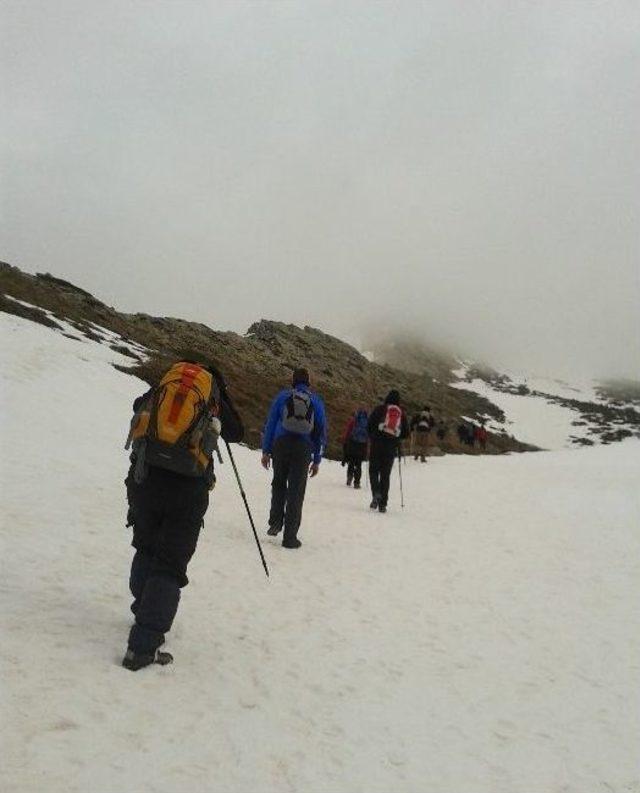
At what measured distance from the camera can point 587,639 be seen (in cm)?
645

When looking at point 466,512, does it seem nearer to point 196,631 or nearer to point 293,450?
point 293,450

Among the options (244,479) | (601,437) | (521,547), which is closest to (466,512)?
(521,547)

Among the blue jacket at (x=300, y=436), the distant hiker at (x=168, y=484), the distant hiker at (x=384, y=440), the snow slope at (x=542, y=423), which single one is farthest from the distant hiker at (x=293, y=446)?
the snow slope at (x=542, y=423)

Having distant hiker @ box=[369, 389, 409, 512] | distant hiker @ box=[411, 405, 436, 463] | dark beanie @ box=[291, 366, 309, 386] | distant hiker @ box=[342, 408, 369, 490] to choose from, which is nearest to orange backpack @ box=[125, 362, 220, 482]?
dark beanie @ box=[291, 366, 309, 386]

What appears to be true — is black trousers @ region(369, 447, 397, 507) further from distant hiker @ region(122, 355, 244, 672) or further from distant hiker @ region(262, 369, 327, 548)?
distant hiker @ region(122, 355, 244, 672)

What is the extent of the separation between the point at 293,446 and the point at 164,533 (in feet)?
15.2

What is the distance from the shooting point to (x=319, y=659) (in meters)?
5.27

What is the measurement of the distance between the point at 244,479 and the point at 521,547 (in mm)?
7561

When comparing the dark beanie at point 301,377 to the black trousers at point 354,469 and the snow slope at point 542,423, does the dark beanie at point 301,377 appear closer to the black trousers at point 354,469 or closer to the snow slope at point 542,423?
the black trousers at point 354,469

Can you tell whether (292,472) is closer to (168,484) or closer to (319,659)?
(319,659)

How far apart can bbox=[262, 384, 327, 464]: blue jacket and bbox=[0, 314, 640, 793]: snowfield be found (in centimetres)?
161

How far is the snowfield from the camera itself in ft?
11.5

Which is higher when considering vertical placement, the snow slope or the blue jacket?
the snow slope

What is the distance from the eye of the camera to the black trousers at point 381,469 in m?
13.0
